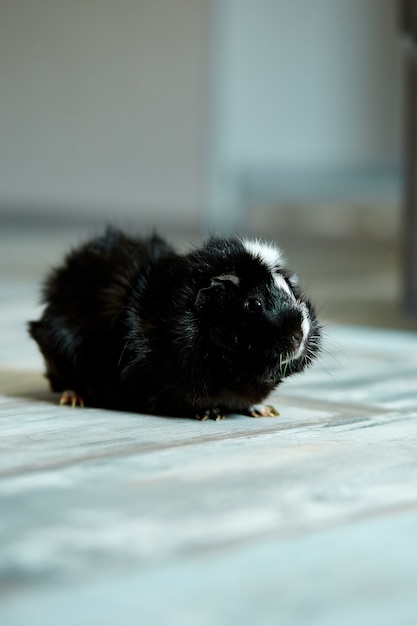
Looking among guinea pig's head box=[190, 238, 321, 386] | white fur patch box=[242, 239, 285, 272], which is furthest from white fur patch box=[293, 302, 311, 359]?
white fur patch box=[242, 239, 285, 272]

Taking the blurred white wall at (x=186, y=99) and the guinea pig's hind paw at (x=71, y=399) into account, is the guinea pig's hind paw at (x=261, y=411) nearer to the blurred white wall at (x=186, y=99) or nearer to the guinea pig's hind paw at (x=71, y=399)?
the guinea pig's hind paw at (x=71, y=399)

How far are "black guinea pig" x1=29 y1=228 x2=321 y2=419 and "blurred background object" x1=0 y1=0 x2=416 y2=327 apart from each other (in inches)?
152

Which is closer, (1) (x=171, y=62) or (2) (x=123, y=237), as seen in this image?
(2) (x=123, y=237)

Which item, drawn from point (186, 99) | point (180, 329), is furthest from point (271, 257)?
point (186, 99)

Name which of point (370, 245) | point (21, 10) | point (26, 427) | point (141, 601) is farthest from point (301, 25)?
point (141, 601)

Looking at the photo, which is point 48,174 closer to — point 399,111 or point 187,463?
point 399,111

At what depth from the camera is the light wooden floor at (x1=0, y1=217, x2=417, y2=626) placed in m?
1.27

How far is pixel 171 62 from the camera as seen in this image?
27.9 feet

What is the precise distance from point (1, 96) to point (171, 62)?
6.23ft

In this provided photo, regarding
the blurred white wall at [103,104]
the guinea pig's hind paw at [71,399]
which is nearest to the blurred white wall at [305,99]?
the blurred white wall at [103,104]

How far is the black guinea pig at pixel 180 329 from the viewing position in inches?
78.1

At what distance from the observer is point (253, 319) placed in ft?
6.49

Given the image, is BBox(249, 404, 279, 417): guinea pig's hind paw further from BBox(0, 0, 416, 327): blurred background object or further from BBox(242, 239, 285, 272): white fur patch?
BBox(0, 0, 416, 327): blurred background object

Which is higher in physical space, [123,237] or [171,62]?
[171,62]
